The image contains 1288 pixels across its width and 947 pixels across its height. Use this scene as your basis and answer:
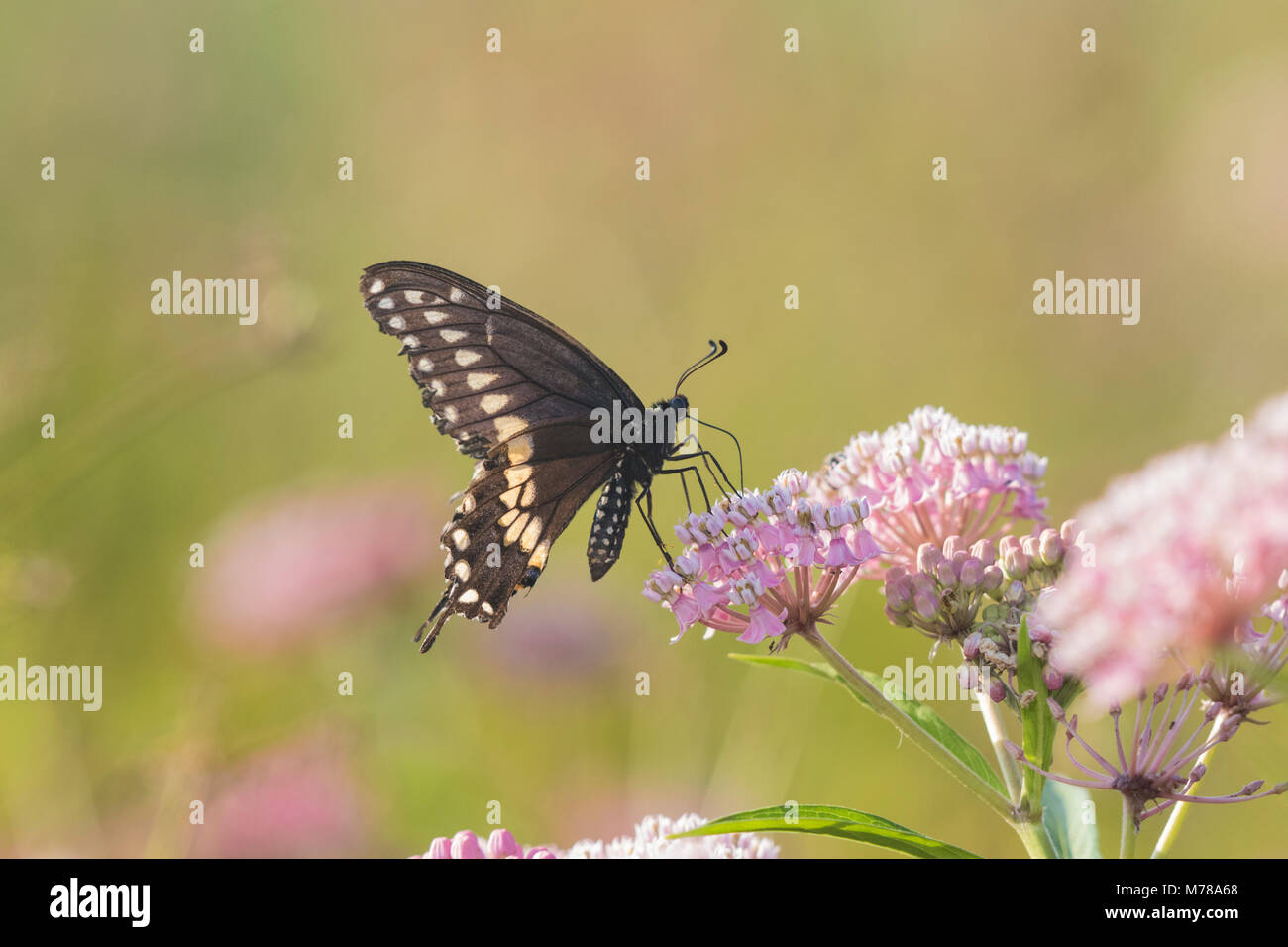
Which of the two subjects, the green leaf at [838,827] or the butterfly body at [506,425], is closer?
the green leaf at [838,827]

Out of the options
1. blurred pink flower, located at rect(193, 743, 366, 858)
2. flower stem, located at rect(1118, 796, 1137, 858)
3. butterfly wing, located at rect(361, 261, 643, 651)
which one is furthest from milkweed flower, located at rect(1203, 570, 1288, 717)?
blurred pink flower, located at rect(193, 743, 366, 858)

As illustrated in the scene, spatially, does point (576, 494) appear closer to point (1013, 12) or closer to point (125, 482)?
point (125, 482)

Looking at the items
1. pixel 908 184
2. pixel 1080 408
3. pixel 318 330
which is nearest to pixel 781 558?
pixel 318 330

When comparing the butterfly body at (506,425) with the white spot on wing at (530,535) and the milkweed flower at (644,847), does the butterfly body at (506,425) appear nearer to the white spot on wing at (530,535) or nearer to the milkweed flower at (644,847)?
the white spot on wing at (530,535)

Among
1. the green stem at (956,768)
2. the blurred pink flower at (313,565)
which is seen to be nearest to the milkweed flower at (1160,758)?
the green stem at (956,768)

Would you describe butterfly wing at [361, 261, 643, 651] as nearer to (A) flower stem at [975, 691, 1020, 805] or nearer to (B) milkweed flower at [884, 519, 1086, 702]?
(B) milkweed flower at [884, 519, 1086, 702]

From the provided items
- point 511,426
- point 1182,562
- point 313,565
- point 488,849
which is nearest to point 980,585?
point 1182,562
